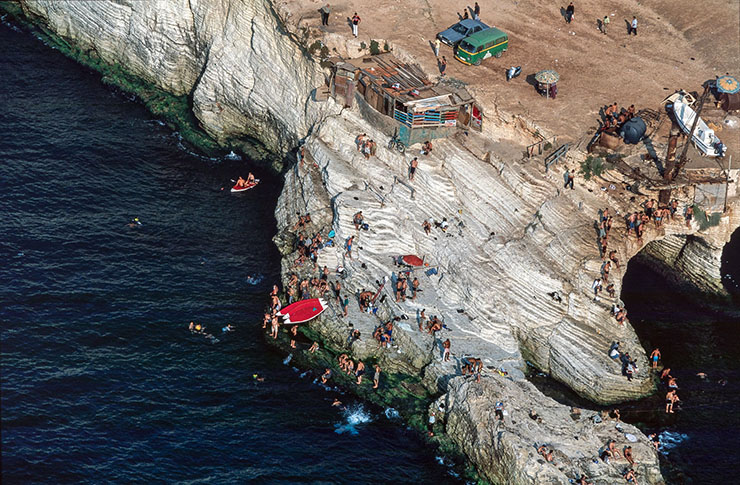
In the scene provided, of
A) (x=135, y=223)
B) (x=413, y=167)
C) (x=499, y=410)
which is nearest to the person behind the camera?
(x=499, y=410)

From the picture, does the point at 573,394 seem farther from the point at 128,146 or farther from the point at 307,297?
the point at 128,146

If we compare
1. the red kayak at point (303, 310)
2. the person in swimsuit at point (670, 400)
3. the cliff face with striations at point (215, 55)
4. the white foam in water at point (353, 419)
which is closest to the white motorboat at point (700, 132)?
the person in swimsuit at point (670, 400)

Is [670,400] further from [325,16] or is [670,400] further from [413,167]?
[325,16]

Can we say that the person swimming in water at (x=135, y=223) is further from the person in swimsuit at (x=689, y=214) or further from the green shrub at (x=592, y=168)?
the person in swimsuit at (x=689, y=214)

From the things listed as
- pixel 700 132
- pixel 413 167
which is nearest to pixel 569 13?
pixel 700 132

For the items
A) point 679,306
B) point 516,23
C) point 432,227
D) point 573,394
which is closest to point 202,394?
point 432,227

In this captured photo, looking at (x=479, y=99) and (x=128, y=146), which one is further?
(x=128, y=146)

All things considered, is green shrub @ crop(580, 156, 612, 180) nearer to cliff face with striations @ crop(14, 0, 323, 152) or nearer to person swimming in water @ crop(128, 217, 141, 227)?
cliff face with striations @ crop(14, 0, 323, 152)
